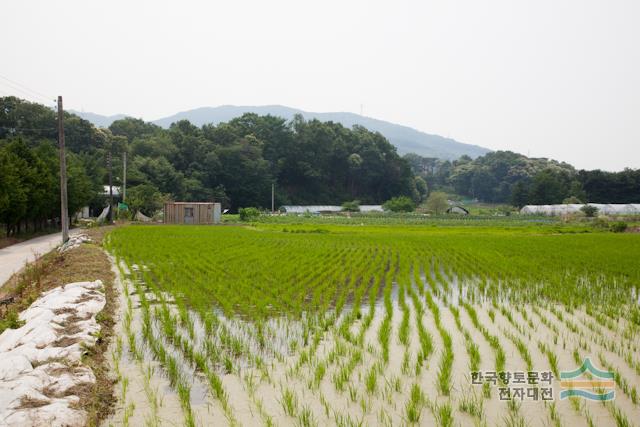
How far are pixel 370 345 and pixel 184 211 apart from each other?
37192mm

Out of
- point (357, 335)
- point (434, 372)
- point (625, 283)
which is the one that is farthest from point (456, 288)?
point (434, 372)

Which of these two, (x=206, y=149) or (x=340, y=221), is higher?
(x=206, y=149)

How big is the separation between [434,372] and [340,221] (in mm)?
40830

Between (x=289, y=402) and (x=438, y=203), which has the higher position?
(x=438, y=203)

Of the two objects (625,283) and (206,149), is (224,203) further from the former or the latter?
(625,283)

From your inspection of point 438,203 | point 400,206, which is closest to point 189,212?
point 400,206

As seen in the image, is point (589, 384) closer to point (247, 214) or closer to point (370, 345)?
point (370, 345)

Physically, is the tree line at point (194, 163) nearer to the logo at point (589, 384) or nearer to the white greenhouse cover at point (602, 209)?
the logo at point (589, 384)

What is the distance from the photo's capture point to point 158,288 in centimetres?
1055

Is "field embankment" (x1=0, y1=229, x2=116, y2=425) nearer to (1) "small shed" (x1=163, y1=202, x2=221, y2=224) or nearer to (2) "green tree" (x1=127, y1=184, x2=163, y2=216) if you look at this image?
(1) "small shed" (x1=163, y1=202, x2=221, y2=224)

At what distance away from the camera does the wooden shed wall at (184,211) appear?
41.5 m

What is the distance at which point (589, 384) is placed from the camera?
16.9 ft

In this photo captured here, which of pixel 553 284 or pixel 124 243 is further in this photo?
pixel 124 243

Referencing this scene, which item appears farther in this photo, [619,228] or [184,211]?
[184,211]
